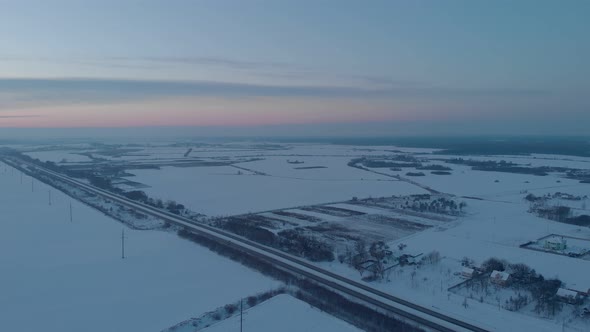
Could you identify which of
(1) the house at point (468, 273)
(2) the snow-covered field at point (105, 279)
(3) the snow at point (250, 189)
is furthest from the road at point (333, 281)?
(3) the snow at point (250, 189)

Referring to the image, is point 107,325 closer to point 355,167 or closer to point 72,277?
point 72,277

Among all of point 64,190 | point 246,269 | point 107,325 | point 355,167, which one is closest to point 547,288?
point 246,269

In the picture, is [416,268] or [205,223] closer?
[416,268]

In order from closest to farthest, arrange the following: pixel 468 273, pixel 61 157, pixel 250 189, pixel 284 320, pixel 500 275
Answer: pixel 284 320, pixel 500 275, pixel 468 273, pixel 250 189, pixel 61 157

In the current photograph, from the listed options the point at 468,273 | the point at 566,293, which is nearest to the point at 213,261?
the point at 468,273

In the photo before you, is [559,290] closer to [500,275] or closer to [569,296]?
[569,296]

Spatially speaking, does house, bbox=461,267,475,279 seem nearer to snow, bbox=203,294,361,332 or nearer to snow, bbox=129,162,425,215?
snow, bbox=203,294,361,332
